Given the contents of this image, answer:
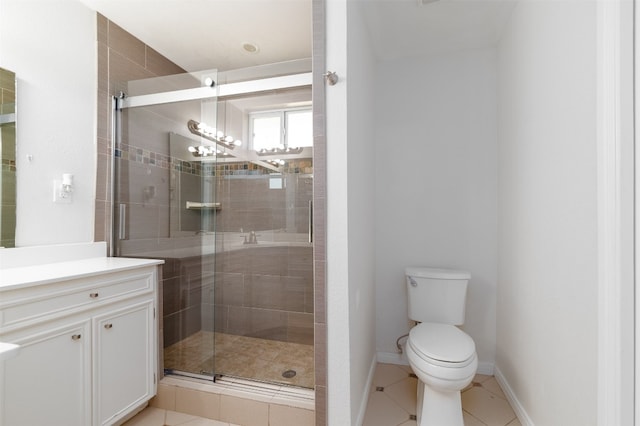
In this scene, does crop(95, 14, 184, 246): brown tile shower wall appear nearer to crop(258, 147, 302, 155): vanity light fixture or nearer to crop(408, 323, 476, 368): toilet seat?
crop(258, 147, 302, 155): vanity light fixture

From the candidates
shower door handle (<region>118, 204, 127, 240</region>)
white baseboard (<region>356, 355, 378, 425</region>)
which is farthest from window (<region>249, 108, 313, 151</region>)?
white baseboard (<region>356, 355, 378, 425</region>)

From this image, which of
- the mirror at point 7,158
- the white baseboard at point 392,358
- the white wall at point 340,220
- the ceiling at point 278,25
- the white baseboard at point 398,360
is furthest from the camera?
the white baseboard at point 392,358

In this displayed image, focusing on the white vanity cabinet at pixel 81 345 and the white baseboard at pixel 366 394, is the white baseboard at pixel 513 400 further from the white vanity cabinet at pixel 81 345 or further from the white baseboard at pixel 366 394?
the white vanity cabinet at pixel 81 345

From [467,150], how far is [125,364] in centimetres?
257

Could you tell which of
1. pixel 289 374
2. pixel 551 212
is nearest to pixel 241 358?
pixel 289 374

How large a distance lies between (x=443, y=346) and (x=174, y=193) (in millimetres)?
2001

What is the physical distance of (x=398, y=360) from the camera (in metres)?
2.36

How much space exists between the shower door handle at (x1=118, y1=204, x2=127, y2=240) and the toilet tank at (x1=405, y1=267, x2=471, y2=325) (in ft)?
6.57

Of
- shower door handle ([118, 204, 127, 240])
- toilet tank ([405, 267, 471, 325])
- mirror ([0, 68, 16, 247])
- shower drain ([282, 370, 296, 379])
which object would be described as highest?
mirror ([0, 68, 16, 247])

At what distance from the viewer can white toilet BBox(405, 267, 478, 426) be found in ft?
4.94

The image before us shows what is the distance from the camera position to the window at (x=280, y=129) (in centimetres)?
218

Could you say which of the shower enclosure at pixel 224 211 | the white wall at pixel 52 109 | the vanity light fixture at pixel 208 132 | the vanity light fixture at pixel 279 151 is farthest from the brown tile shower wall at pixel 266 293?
the white wall at pixel 52 109

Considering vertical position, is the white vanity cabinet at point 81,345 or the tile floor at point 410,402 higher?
the white vanity cabinet at point 81,345

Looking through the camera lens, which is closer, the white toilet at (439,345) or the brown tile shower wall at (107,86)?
the white toilet at (439,345)
